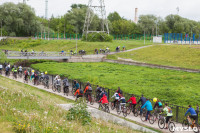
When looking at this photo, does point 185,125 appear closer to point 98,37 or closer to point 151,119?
point 151,119

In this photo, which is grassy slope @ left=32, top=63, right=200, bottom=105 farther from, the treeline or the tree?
the tree

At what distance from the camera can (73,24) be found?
110000 mm

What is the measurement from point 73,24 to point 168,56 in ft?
210

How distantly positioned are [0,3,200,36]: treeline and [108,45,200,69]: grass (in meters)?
39.7

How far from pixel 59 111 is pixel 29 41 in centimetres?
7823

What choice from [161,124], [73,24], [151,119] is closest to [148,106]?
[151,119]

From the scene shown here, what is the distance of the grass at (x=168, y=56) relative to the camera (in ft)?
149

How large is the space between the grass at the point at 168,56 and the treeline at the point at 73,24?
3968cm

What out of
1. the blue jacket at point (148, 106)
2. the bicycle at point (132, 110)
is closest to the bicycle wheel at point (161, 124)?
the blue jacket at point (148, 106)

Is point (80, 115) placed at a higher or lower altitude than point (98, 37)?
lower

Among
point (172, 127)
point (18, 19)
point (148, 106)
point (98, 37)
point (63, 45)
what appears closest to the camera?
point (172, 127)

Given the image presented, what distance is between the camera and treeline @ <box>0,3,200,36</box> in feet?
317

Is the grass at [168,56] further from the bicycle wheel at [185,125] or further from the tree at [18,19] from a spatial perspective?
the tree at [18,19]

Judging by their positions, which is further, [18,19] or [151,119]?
[18,19]
